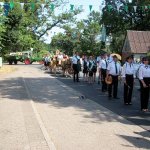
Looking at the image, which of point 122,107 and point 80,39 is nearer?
point 122,107

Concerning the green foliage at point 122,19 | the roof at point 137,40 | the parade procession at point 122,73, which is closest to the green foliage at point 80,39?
the green foliage at point 122,19

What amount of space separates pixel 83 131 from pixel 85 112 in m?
3.32

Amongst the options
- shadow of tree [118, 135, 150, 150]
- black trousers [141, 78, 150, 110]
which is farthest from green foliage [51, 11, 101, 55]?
shadow of tree [118, 135, 150, 150]

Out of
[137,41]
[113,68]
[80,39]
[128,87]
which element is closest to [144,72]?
[128,87]

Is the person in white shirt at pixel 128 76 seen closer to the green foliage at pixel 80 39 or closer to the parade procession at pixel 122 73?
the parade procession at pixel 122 73

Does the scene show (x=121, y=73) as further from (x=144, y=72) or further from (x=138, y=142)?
(x=138, y=142)

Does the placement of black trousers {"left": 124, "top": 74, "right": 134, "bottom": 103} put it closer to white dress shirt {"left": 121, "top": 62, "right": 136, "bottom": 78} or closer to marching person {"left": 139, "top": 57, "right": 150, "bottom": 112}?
white dress shirt {"left": 121, "top": 62, "right": 136, "bottom": 78}

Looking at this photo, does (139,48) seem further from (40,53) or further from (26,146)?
(26,146)

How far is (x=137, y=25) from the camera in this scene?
260 feet

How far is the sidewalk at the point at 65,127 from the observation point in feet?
29.6

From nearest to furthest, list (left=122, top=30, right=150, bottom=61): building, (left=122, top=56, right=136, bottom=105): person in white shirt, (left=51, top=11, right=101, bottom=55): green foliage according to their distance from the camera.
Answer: (left=122, top=56, right=136, bottom=105): person in white shirt, (left=122, top=30, right=150, bottom=61): building, (left=51, top=11, right=101, bottom=55): green foliage

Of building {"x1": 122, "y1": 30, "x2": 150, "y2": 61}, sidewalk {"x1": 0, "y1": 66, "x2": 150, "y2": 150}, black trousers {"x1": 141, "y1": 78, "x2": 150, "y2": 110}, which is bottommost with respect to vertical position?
sidewalk {"x1": 0, "y1": 66, "x2": 150, "y2": 150}

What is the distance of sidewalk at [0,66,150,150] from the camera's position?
9023mm

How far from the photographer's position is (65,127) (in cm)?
1095
